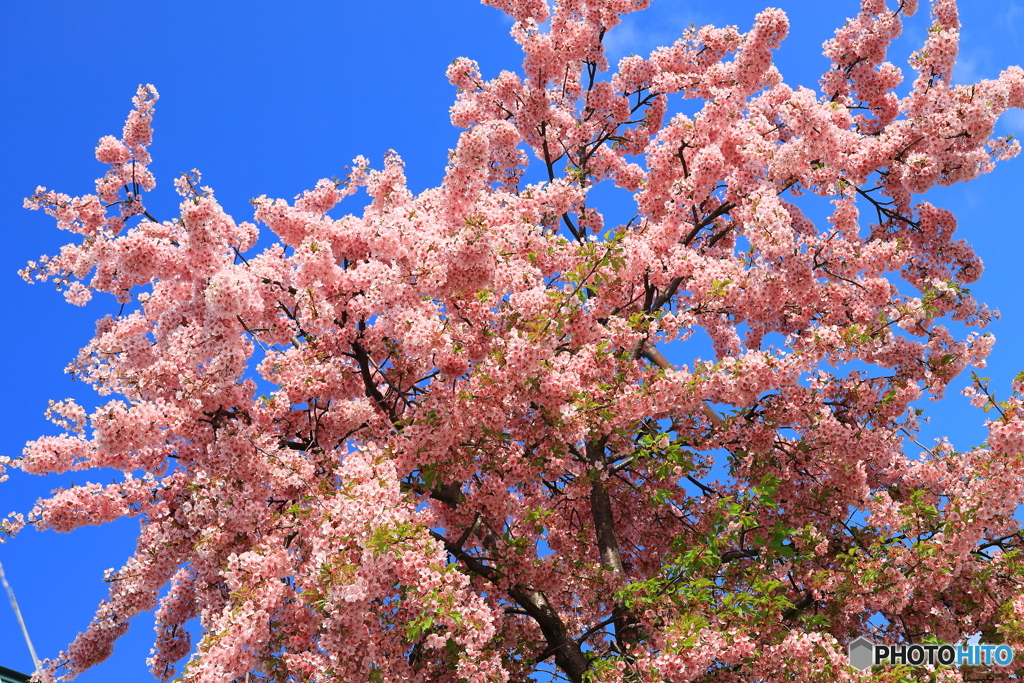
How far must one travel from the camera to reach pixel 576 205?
15258 millimetres

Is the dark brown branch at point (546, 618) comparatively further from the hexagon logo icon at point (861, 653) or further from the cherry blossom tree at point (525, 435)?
the hexagon logo icon at point (861, 653)

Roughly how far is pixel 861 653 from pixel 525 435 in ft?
17.2

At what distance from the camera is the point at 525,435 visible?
1106 centimetres

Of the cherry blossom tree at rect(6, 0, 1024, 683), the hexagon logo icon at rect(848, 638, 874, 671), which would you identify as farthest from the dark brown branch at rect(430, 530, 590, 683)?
the hexagon logo icon at rect(848, 638, 874, 671)

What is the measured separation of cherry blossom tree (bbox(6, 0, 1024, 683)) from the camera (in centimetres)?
944

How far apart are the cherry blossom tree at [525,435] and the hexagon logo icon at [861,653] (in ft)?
1.43

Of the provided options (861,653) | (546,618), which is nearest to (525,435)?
(546,618)

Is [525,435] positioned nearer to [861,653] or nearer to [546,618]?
[546,618]

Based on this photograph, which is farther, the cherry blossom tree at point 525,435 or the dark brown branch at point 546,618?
the dark brown branch at point 546,618

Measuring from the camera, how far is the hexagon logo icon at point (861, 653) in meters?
10.5

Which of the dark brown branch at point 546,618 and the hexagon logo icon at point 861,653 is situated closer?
the hexagon logo icon at point 861,653

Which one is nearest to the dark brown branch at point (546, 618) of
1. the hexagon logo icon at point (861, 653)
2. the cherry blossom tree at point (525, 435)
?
the cherry blossom tree at point (525, 435)

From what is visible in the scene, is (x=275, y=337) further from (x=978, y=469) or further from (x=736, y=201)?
(x=978, y=469)

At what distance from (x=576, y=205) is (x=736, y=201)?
290cm
